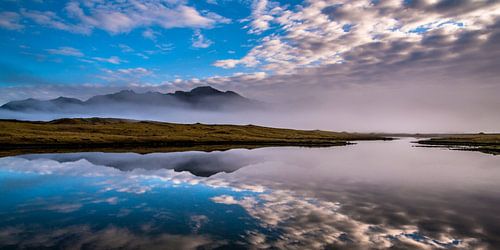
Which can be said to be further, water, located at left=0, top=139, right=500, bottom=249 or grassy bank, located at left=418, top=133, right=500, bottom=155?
grassy bank, located at left=418, top=133, right=500, bottom=155

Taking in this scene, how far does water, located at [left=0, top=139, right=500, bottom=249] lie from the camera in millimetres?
14102

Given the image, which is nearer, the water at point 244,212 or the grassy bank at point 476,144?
the water at point 244,212

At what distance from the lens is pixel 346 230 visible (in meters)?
15.5

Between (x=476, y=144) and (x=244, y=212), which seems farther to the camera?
(x=476, y=144)

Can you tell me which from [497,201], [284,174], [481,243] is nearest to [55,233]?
[481,243]

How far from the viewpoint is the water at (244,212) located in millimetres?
14102

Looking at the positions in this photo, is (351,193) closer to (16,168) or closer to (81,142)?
(16,168)

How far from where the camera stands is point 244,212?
18734 mm

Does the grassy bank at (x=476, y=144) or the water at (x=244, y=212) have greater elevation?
the grassy bank at (x=476, y=144)

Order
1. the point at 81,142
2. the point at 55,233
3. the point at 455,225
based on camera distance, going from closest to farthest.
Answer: the point at 55,233
the point at 455,225
the point at 81,142

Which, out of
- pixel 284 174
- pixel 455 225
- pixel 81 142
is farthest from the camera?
pixel 81 142

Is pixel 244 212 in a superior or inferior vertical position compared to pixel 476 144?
inferior

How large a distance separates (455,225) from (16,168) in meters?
42.7

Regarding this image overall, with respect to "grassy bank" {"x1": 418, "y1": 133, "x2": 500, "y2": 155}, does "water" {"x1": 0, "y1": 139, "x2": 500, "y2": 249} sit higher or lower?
lower
